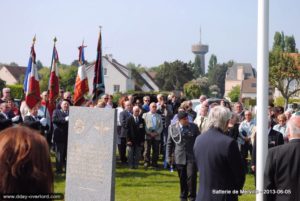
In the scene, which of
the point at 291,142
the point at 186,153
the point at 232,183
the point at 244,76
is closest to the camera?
the point at 291,142

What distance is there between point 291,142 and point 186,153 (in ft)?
16.9

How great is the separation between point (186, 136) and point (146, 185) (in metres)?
2.29

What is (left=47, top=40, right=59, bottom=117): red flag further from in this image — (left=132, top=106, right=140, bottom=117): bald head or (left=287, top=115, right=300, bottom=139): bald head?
(left=287, top=115, right=300, bottom=139): bald head

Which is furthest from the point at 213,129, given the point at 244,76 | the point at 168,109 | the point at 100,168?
the point at 244,76

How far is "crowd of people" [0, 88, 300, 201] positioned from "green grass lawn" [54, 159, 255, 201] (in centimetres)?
48

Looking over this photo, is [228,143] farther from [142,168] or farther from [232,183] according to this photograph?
[142,168]

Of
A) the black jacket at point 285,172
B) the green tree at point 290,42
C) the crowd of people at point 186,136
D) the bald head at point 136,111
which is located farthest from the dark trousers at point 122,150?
the green tree at point 290,42

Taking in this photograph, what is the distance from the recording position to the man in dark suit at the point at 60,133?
46.1 feet

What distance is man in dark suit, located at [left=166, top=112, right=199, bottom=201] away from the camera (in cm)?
1077

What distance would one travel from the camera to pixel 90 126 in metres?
8.75

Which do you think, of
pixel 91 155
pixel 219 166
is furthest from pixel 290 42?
pixel 219 166

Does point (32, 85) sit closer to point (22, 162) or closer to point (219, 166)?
point (219, 166)

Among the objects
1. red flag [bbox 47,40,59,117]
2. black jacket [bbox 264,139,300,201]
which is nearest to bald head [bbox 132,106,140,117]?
red flag [bbox 47,40,59,117]

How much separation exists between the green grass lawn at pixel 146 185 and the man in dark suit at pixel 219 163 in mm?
4850
